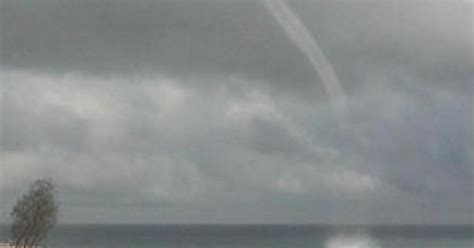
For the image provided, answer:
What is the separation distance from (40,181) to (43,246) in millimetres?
10712

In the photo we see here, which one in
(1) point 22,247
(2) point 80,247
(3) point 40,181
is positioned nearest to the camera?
(3) point 40,181

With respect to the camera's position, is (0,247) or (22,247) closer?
(22,247)

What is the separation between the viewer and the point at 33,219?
72688 mm

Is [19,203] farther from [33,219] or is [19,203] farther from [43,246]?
[43,246]

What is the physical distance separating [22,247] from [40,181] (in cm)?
893

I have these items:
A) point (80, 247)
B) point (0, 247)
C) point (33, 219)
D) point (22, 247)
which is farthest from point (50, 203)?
point (80, 247)

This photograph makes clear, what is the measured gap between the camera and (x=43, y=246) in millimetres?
80812

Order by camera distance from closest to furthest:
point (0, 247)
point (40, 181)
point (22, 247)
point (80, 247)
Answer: point (40, 181)
point (22, 247)
point (0, 247)
point (80, 247)

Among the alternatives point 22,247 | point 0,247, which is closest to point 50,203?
point 22,247

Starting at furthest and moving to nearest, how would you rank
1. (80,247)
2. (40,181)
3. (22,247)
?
(80,247)
(22,247)
(40,181)

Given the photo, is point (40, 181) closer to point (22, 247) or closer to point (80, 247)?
point (22, 247)

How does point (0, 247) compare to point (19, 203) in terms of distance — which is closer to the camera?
point (19, 203)

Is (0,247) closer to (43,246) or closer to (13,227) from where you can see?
(43,246)

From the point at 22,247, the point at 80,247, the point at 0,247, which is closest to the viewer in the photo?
the point at 22,247
